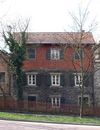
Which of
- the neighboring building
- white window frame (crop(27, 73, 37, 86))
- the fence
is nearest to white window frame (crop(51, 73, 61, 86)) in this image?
white window frame (crop(27, 73, 37, 86))

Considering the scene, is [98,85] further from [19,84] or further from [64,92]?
[19,84]

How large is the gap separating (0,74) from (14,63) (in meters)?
5.24

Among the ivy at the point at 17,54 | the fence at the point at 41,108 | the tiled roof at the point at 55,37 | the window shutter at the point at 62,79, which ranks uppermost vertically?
the tiled roof at the point at 55,37

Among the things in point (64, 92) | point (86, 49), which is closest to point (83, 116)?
point (64, 92)

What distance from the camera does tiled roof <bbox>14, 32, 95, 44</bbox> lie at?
5097cm

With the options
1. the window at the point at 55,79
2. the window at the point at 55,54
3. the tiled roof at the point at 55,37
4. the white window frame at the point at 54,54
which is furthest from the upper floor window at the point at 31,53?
the window at the point at 55,79

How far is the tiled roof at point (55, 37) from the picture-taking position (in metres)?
51.0

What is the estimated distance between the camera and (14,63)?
49906 mm

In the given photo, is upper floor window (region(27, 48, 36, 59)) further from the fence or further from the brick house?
the fence

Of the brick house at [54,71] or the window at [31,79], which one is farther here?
the window at [31,79]

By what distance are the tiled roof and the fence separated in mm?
9086

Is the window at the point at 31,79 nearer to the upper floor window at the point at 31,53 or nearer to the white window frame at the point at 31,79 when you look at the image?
the white window frame at the point at 31,79

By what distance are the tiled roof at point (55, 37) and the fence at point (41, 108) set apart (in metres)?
9.09

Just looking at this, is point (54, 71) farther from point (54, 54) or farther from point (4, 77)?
point (4, 77)
